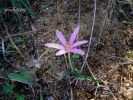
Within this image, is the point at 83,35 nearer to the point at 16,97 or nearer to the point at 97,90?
the point at 97,90

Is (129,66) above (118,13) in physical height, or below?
below

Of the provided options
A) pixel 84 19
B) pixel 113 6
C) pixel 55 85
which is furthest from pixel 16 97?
pixel 113 6

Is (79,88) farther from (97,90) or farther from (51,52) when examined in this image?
(51,52)

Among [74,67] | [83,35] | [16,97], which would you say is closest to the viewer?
[16,97]

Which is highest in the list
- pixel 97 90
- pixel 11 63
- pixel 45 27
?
pixel 45 27

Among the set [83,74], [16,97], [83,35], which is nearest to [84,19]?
[83,35]

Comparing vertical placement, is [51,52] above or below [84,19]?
below

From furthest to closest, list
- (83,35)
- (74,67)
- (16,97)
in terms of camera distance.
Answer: (83,35) → (74,67) → (16,97)

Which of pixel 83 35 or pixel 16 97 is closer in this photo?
pixel 16 97

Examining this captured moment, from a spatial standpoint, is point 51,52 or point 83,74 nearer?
point 83,74
